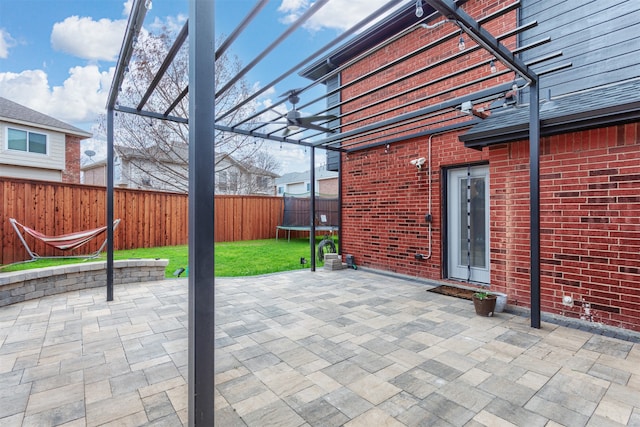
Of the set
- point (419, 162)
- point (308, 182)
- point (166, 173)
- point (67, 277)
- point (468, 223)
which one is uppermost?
point (308, 182)

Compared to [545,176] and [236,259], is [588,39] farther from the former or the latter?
[236,259]

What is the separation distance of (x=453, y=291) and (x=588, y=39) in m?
3.52

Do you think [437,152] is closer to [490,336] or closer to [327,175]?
[490,336]

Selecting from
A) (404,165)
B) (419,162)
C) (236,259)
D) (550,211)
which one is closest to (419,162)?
(419,162)

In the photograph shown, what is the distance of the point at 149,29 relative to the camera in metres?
9.94

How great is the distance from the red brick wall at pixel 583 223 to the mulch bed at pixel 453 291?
0.60 metres

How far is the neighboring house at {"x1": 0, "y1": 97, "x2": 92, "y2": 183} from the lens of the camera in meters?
11.5

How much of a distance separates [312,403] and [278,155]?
18261mm

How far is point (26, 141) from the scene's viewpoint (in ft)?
39.2

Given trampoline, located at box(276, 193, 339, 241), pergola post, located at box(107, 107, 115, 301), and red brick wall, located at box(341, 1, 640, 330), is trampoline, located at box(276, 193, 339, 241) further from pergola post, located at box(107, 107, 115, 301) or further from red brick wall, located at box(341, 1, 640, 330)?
pergola post, located at box(107, 107, 115, 301)

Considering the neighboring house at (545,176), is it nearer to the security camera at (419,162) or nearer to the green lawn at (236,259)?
the security camera at (419,162)

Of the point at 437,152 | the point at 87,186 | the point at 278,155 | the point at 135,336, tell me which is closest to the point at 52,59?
the point at 87,186

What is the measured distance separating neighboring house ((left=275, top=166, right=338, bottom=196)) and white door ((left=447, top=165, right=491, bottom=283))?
16.6m

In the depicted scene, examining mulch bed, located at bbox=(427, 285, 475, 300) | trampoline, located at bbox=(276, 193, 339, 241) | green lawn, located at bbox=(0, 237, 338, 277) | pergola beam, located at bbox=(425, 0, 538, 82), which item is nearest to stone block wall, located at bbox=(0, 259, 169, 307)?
green lawn, located at bbox=(0, 237, 338, 277)
